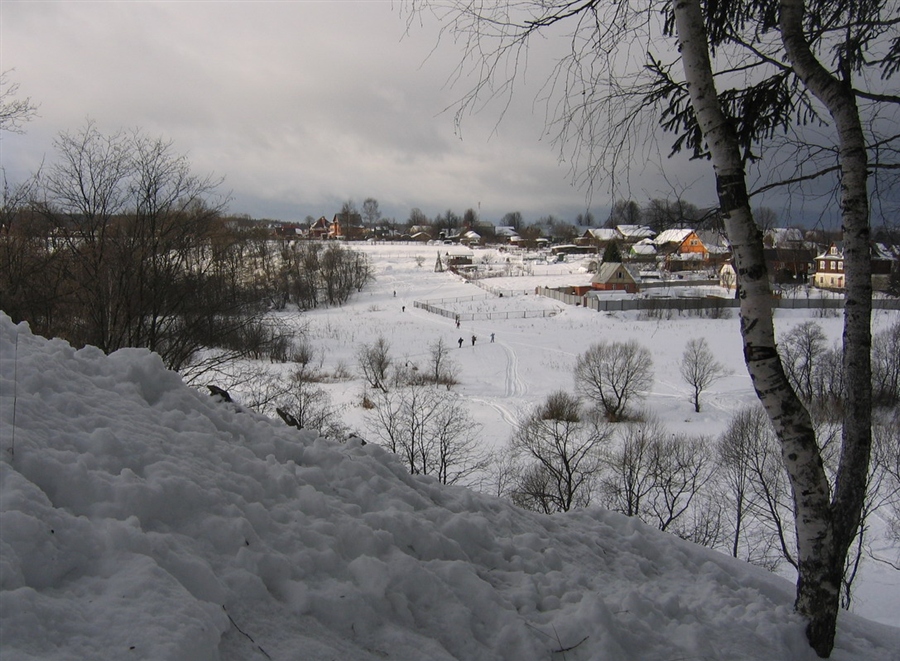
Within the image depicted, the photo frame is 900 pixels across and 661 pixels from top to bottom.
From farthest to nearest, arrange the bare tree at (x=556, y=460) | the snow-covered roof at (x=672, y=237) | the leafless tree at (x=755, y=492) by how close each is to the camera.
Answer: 1. the bare tree at (x=556, y=460)
2. the leafless tree at (x=755, y=492)
3. the snow-covered roof at (x=672, y=237)

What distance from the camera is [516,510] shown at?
4816 mm

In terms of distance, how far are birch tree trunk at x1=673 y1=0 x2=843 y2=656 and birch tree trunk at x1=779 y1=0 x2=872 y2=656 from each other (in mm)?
193

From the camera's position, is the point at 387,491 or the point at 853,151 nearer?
the point at 853,151

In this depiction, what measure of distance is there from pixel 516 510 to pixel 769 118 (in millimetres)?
3639

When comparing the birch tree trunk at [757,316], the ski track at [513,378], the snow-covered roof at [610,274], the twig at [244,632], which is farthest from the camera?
the snow-covered roof at [610,274]

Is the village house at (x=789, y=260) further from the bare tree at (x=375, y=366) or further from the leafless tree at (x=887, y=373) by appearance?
Result: the bare tree at (x=375, y=366)

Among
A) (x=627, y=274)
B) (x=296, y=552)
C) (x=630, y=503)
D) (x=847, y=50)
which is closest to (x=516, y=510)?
(x=296, y=552)

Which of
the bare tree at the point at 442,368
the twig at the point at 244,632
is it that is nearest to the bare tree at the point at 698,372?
the bare tree at the point at 442,368

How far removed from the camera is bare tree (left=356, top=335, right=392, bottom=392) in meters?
29.5

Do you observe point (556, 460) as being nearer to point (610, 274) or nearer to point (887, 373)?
point (887, 373)

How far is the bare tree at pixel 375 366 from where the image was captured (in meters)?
29.5

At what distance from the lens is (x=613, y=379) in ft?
93.0

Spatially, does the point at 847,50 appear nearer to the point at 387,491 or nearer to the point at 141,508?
the point at 387,491

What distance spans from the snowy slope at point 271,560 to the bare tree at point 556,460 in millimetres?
11730
